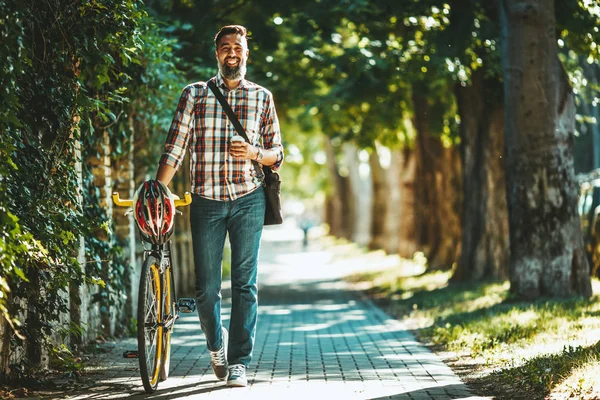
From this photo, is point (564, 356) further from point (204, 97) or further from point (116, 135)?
point (116, 135)

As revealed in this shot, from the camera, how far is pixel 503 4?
12.4m

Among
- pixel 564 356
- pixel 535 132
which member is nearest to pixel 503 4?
pixel 535 132

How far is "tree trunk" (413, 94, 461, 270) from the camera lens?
21344mm

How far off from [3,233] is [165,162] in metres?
1.39

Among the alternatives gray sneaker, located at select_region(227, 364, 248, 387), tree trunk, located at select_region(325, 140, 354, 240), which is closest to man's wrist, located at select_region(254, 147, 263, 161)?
gray sneaker, located at select_region(227, 364, 248, 387)

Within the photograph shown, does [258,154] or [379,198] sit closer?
[258,154]

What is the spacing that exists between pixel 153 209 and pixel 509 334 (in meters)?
4.14

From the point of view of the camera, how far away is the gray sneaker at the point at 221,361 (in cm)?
681

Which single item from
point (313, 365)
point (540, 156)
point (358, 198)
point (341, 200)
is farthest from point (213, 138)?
point (341, 200)

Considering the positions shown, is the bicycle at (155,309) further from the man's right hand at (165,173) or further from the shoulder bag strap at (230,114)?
the shoulder bag strap at (230,114)

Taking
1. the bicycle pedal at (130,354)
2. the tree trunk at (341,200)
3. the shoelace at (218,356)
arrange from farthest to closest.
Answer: the tree trunk at (341,200) → the shoelace at (218,356) → the bicycle pedal at (130,354)

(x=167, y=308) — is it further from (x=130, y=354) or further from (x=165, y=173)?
(x=165, y=173)

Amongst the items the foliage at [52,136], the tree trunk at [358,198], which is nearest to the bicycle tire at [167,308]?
the foliage at [52,136]

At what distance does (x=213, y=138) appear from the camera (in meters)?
6.70
